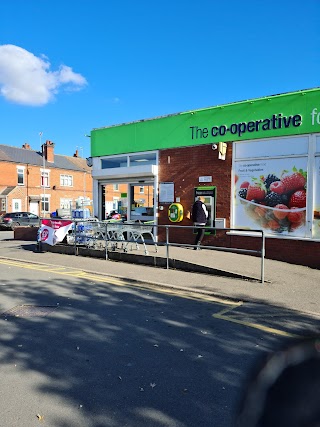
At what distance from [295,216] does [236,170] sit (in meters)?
2.25

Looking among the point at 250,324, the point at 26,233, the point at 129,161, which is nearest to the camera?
the point at 250,324

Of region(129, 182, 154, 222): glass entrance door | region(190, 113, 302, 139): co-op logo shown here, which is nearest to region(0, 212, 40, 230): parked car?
region(129, 182, 154, 222): glass entrance door

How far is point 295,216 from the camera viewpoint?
9.58 m

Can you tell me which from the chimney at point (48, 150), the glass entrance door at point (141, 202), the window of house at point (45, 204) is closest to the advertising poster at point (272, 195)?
the glass entrance door at point (141, 202)

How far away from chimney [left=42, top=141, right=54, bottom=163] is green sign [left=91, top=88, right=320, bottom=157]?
34.3 metres

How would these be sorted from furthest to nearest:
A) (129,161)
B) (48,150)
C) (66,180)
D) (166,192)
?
(66,180), (48,150), (129,161), (166,192)

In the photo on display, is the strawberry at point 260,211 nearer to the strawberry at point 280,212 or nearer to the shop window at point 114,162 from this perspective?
the strawberry at point 280,212

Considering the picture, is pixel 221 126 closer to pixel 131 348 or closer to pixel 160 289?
pixel 160 289

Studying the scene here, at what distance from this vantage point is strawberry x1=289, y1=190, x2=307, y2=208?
9453mm

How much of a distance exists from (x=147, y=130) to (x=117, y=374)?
1031 centimetres

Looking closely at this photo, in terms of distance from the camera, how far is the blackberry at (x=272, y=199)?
32.6ft

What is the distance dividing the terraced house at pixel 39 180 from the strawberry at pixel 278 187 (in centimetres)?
3045

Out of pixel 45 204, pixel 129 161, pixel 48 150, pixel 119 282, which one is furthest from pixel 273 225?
pixel 48 150

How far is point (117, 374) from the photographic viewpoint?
341cm
